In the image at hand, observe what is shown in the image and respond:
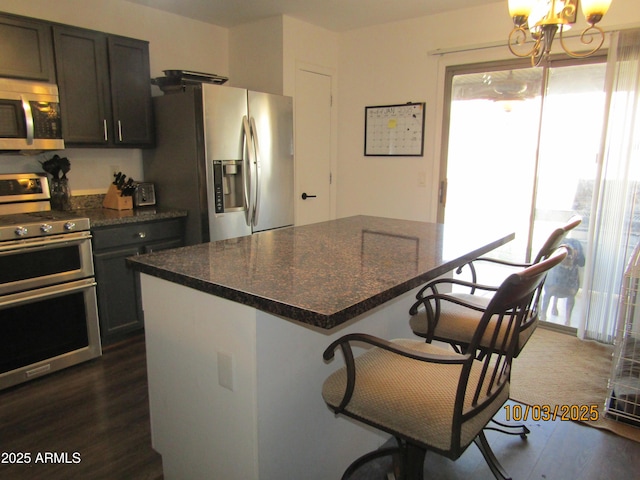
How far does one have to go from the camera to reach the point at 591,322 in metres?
3.31

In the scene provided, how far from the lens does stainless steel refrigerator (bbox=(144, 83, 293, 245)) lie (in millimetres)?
3244

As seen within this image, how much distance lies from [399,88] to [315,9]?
102cm

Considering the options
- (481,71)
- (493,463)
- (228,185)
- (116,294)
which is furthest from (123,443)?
(481,71)

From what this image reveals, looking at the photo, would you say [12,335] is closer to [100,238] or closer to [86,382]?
[86,382]

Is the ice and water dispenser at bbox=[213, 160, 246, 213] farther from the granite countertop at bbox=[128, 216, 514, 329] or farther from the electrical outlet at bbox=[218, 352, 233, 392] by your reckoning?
the electrical outlet at bbox=[218, 352, 233, 392]

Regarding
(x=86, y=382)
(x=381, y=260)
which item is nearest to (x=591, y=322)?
(x=381, y=260)

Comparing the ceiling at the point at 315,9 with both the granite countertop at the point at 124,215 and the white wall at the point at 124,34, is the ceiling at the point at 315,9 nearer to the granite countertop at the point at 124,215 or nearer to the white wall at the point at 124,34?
the white wall at the point at 124,34

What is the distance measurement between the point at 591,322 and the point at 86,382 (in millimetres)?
3511

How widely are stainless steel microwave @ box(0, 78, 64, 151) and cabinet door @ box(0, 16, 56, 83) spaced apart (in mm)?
56

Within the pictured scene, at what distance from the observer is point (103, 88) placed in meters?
3.14

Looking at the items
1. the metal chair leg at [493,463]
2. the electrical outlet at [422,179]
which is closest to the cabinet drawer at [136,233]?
the electrical outlet at [422,179]

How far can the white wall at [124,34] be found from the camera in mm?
3078

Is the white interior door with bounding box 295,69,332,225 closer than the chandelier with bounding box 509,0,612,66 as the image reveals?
No

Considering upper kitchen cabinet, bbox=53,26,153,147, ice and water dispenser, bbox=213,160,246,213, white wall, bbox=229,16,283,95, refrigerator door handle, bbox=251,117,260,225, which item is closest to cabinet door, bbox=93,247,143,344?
ice and water dispenser, bbox=213,160,246,213
